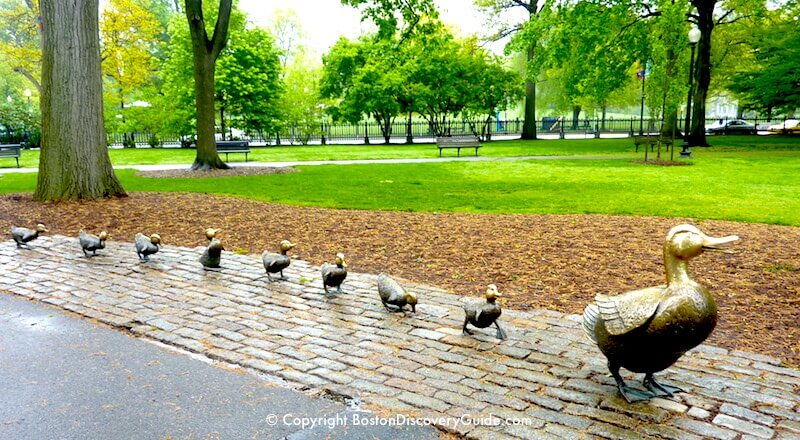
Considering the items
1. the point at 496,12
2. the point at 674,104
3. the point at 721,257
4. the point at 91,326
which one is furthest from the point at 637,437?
the point at 496,12

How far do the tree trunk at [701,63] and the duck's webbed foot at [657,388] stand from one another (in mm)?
32137

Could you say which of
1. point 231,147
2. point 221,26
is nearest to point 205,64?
point 221,26

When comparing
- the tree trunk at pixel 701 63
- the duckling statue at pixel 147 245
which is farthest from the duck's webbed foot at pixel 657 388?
the tree trunk at pixel 701 63

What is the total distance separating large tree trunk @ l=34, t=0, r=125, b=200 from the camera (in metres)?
11.8

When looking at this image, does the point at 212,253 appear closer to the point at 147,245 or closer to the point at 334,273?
the point at 147,245

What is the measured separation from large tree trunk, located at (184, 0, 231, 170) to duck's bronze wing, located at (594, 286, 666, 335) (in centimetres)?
1779

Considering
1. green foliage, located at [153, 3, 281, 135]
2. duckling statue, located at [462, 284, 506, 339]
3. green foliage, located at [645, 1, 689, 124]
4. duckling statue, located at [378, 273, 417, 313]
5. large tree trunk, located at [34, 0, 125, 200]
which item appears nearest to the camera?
duckling statue, located at [462, 284, 506, 339]

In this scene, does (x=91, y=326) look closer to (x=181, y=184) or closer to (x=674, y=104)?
(x=181, y=184)

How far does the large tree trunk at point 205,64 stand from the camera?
18453 millimetres

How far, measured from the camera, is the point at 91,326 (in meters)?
5.44

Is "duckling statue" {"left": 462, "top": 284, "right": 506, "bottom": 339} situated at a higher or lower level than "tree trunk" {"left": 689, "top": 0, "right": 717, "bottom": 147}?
lower

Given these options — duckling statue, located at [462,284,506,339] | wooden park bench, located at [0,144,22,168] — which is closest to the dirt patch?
wooden park bench, located at [0,144,22,168]

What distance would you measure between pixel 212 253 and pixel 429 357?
151 inches

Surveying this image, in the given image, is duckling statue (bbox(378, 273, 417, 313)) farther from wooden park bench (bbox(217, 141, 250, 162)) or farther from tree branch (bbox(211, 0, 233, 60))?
wooden park bench (bbox(217, 141, 250, 162))
